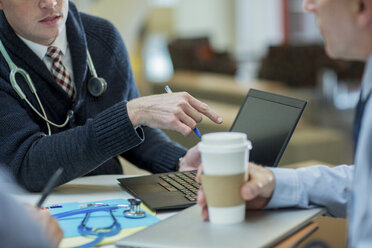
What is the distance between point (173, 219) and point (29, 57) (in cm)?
76

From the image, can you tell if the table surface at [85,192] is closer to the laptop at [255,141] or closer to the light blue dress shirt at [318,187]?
the laptop at [255,141]

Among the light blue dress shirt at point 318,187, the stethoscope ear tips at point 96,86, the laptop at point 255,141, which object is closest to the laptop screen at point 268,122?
the laptop at point 255,141

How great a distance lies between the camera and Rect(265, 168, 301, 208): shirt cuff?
115 cm

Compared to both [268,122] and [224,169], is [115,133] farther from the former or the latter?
[224,169]

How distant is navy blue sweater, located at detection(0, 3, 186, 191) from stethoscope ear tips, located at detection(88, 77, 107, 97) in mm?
19

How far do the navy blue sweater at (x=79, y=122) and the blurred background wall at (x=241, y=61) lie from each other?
0.85 ft

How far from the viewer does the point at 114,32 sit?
1925mm

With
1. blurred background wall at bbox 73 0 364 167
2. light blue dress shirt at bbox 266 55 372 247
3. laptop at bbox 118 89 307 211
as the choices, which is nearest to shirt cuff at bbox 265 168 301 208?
light blue dress shirt at bbox 266 55 372 247

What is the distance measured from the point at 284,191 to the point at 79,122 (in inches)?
31.7

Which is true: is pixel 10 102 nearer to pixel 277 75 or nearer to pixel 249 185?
pixel 249 185

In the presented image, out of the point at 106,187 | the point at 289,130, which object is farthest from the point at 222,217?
the point at 106,187

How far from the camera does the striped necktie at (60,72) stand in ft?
5.67

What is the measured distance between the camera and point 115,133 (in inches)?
57.2

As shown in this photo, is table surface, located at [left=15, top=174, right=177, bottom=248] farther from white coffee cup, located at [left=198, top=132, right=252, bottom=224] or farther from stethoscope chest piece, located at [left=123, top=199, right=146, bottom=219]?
white coffee cup, located at [left=198, top=132, right=252, bottom=224]
